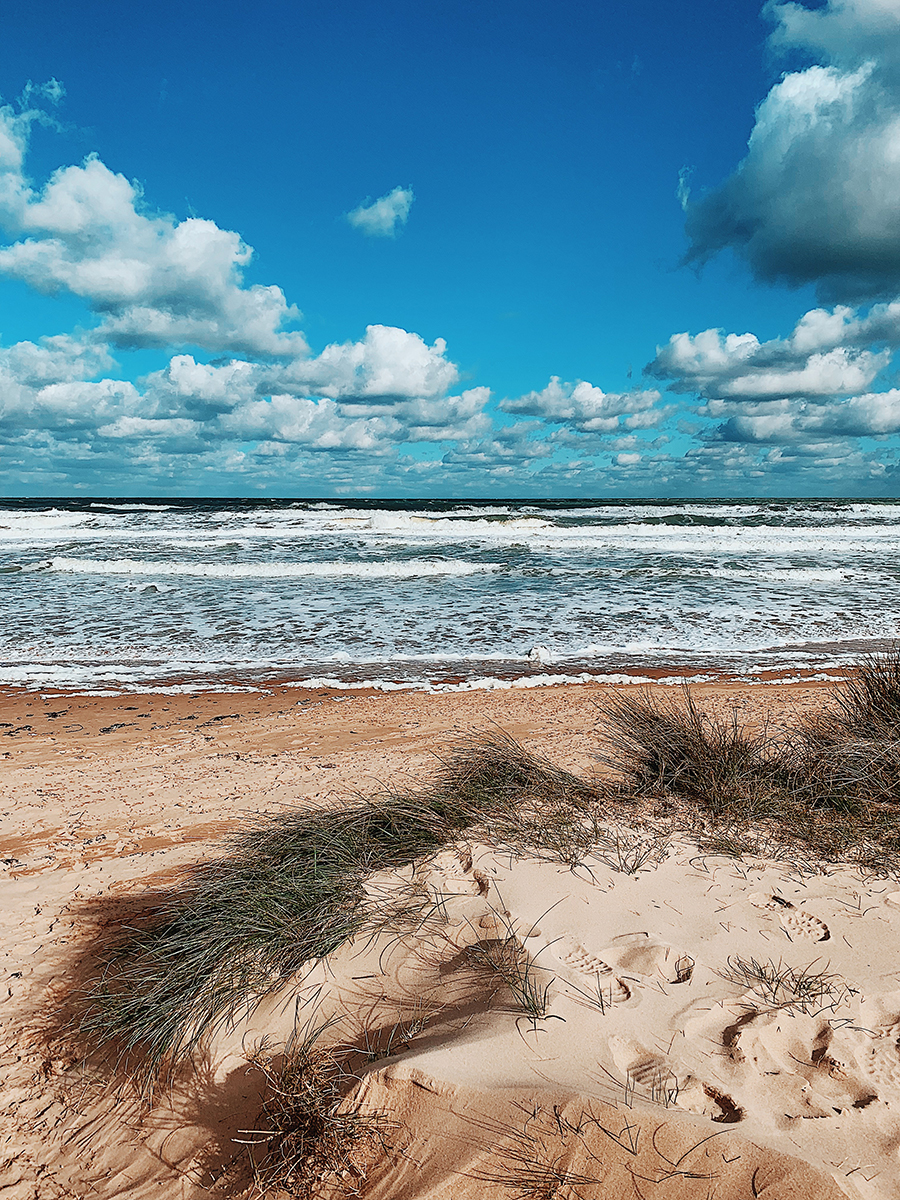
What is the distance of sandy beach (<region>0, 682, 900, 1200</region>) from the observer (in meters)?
1.75

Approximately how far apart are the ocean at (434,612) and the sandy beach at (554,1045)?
524 centimetres

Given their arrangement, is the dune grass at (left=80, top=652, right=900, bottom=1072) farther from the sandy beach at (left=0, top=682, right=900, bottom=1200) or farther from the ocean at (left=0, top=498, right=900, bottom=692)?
the ocean at (left=0, top=498, right=900, bottom=692)

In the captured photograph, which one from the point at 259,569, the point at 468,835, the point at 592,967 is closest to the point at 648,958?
the point at 592,967

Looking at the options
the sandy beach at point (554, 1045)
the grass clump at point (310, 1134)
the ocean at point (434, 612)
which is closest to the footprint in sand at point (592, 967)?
the sandy beach at point (554, 1045)

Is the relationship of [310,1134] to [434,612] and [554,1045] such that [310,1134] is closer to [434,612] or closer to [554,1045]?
[554,1045]

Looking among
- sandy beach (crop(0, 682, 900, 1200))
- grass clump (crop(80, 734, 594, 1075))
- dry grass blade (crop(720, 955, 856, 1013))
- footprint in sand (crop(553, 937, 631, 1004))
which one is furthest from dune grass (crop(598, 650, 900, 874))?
footprint in sand (crop(553, 937, 631, 1004))

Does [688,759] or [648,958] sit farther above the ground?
[688,759]

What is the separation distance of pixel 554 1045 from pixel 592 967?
38 centimetres

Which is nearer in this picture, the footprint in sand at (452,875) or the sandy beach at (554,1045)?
the sandy beach at (554,1045)

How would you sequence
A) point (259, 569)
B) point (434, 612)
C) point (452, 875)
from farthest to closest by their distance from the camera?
point (259, 569), point (434, 612), point (452, 875)

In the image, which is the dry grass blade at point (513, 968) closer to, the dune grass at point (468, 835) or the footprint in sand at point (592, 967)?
the footprint in sand at point (592, 967)

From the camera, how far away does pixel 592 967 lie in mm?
2393

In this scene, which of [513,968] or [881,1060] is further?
[513,968]

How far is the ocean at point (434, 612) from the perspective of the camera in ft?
29.2
